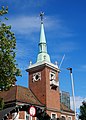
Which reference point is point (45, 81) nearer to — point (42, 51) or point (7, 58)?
point (42, 51)

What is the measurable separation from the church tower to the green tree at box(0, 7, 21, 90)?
24.9 metres

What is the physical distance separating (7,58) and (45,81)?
26.3m

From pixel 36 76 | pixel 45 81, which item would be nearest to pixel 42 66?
pixel 36 76

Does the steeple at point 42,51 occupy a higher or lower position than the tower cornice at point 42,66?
higher

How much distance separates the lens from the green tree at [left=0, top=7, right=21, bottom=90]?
23.0 meters

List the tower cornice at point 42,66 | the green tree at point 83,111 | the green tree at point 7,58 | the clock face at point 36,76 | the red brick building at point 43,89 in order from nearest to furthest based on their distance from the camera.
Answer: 1. the green tree at point 7,58
2. the red brick building at point 43,89
3. the tower cornice at point 42,66
4. the clock face at point 36,76
5. the green tree at point 83,111

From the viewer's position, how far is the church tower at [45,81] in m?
48.3

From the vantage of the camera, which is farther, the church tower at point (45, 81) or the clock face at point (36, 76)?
the clock face at point (36, 76)

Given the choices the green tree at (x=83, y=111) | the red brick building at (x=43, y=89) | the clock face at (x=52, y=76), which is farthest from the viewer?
the green tree at (x=83, y=111)

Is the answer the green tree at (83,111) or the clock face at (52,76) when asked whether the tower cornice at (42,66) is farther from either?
the green tree at (83,111)

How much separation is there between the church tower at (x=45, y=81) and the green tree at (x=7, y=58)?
24.9m

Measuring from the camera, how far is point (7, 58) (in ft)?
75.7

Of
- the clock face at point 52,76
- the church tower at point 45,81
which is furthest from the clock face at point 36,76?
the clock face at point 52,76

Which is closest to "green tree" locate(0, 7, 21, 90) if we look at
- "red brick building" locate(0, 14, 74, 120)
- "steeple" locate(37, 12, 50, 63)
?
"red brick building" locate(0, 14, 74, 120)
